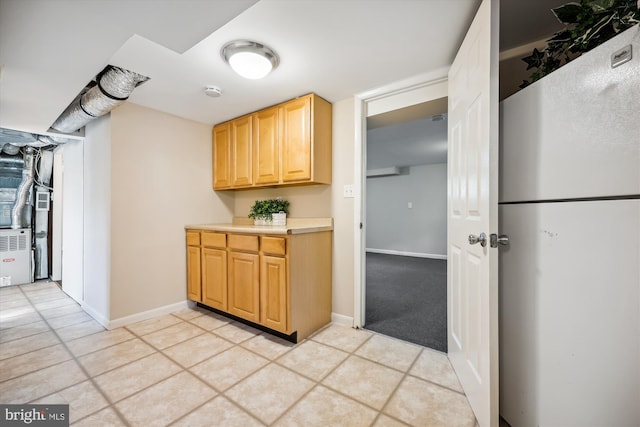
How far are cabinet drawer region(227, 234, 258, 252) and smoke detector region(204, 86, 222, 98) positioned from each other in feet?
4.06

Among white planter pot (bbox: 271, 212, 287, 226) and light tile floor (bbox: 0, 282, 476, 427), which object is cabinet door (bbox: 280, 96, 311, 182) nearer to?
white planter pot (bbox: 271, 212, 287, 226)

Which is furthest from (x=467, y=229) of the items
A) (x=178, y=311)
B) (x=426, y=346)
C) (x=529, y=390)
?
(x=178, y=311)

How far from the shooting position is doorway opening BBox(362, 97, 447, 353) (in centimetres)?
239

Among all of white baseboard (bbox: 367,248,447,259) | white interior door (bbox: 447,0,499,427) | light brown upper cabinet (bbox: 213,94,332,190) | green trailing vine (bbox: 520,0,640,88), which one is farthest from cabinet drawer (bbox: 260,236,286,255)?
white baseboard (bbox: 367,248,447,259)

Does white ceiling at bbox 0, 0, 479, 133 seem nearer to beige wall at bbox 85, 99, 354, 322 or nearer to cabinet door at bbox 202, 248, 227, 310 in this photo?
beige wall at bbox 85, 99, 354, 322

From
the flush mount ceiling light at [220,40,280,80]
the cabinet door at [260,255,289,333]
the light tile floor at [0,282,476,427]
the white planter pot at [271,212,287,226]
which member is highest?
the flush mount ceiling light at [220,40,280,80]

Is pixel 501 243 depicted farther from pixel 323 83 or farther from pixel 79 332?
pixel 79 332

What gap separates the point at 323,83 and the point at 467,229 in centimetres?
156

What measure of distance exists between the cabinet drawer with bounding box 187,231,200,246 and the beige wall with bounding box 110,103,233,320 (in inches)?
3.2

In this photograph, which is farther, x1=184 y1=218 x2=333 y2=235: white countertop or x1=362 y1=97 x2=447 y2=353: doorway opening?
x1=362 y1=97 x2=447 y2=353: doorway opening

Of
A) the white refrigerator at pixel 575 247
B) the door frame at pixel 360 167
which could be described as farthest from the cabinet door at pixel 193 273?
the white refrigerator at pixel 575 247

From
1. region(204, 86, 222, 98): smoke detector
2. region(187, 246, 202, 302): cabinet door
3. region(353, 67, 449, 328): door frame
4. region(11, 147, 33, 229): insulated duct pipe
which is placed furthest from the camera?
region(11, 147, 33, 229): insulated duct pipe

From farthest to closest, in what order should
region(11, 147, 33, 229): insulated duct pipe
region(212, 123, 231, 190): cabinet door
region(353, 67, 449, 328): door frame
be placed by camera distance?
region(11, 147, 33, 229): insulated duct pipe, region(212, 123, 231, 190): cabinet door, region(353, 67, 449, 328): door frame

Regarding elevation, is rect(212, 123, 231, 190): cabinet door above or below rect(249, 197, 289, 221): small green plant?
above
